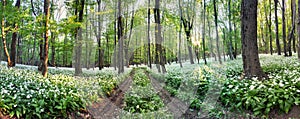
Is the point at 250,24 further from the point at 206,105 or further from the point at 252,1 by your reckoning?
the point at 206,105

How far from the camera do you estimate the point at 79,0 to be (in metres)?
16.1

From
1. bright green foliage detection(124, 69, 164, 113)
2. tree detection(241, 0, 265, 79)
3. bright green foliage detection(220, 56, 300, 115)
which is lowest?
bright green foliage detection(124, 69, 164, 113)

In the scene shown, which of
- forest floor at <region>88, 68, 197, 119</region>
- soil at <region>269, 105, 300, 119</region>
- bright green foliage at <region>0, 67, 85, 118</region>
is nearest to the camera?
bright green foliage at <region>0, 67, 85, 118</region>

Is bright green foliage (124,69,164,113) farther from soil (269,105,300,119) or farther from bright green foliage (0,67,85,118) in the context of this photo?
soil (269,105,300,119)

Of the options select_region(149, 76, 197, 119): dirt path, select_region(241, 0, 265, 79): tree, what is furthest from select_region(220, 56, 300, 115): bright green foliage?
select_region(149, 76, 197, 119): dirt path

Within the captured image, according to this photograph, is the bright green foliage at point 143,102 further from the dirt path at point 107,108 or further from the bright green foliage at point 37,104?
the bright green foliage at point 37,104

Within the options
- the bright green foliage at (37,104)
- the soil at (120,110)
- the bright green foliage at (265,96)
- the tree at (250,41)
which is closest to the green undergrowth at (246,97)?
the bright green foliage at (265,96)

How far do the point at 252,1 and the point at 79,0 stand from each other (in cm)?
1211

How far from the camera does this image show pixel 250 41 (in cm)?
802

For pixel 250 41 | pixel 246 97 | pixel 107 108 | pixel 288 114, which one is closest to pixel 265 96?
pixel 246 97

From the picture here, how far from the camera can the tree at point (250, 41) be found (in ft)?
25.9

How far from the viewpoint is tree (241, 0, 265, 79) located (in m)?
7.89

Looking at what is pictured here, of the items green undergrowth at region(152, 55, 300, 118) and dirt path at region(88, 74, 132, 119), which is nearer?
green undergrowth at region(152, 55, 300, 118)

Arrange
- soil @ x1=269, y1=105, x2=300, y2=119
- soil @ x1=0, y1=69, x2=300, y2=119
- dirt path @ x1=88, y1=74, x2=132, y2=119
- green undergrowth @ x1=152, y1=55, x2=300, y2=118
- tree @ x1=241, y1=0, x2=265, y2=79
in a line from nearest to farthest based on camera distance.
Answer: soil @ x1=269, y1=105, x2=300, y2=119 → soil @ x1=0, y1=69, x2=300, y2=119 → green undergrowth @ x1=152, y1=55, x2=300, y2=118 → dirt path @ x1=88, y1=74, x2=132, y2=119 → tree @ x1=241, y1=0, x2=265, y2=79
